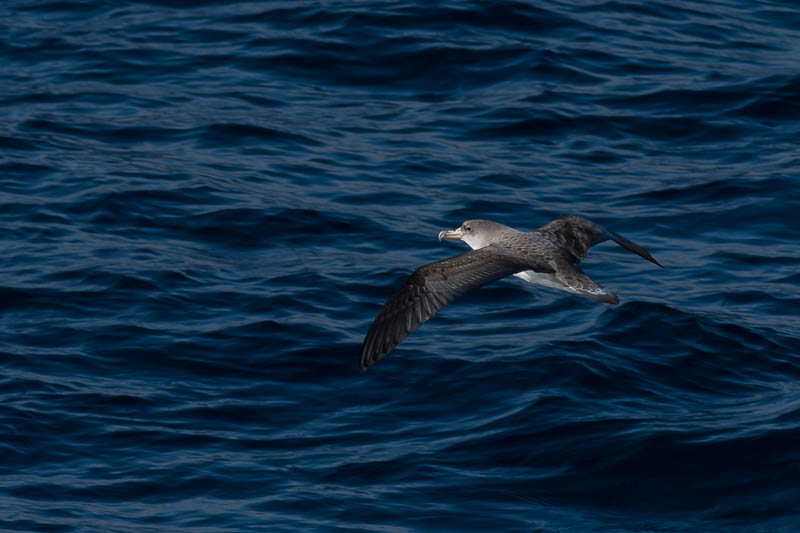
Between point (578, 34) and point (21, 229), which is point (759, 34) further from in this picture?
point (21, 229)

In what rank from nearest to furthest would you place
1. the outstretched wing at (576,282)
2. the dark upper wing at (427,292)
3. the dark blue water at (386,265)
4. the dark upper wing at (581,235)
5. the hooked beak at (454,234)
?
1. the dark upper wing at (427,292)
2. the outstretched wing at (576,282)
3. the dark blue water at (386,265)
4. the dark upper wing at (581,235)
5. the hooked beak at (454,234)

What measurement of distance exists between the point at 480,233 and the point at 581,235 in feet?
2.32

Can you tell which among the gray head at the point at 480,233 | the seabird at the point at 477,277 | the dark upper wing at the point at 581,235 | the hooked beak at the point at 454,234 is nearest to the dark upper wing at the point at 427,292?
the seabird at the point at 477,277

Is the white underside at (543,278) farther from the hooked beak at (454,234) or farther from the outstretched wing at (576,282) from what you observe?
the hooked beak at (454,234)

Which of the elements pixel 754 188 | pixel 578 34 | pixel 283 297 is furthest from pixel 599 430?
pixel 578 34

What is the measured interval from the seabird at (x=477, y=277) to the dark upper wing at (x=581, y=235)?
0.04 feet

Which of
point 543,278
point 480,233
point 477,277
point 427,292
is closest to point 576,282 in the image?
point 543,278

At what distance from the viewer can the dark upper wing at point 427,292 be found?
27.2ft

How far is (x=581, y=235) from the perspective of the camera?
32.1 feet

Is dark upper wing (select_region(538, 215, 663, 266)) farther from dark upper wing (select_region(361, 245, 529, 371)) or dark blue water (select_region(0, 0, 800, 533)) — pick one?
dark blue water (select_region(0, 0, 800, 533))

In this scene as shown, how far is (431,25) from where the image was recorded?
56.7 ft

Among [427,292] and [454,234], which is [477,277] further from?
[454,234]

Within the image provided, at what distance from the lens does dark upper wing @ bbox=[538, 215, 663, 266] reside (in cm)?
963

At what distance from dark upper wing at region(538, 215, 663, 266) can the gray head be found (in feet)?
1.04
